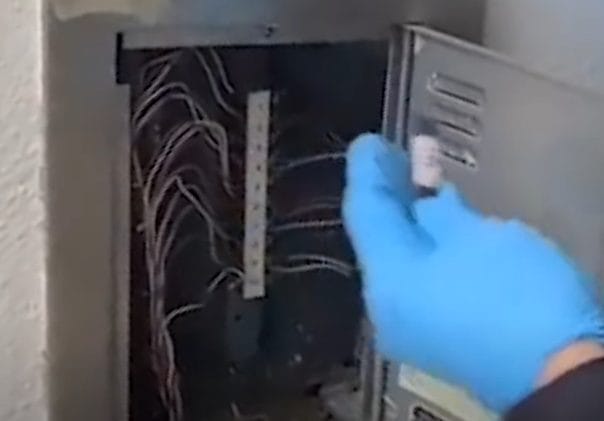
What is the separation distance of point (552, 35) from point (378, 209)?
277mm

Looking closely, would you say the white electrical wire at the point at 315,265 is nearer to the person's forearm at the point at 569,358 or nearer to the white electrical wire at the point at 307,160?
the white electrical wire at the point at 307,160

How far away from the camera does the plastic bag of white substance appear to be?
30.4 inches

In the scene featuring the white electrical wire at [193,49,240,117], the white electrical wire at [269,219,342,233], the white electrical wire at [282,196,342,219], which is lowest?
the white electrical wire at [269,219,342,233]

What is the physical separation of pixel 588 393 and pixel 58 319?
1.11ft

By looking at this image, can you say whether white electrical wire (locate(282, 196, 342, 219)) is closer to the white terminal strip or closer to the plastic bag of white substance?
the white terminal strip

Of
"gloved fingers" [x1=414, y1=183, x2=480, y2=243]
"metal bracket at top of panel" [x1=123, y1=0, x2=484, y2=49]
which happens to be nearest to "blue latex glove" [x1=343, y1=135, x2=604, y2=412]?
"gloved fingers" [x1=414, y1=183, x2=480, y2=243]

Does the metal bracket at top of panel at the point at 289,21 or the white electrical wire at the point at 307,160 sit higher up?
the metal bracket at top of panel at the point at 289,21

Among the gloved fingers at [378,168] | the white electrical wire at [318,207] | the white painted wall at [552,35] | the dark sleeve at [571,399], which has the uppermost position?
the white painted wall at [552,35]

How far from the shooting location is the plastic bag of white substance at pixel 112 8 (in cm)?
77

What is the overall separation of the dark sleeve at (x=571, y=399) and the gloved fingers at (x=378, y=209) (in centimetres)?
11

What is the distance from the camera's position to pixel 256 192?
0.94 meters

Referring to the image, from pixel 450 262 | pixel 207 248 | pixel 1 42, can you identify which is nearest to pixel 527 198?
pixel 450 262

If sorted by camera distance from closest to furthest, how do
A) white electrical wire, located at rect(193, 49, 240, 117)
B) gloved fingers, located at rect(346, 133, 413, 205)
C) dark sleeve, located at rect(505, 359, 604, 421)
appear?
dark sleeve, located at rect(505, 359, 604, 421) → gloved fingers, located at rect(346, 133, 413, 205) → white electrical wire, located at rect(193, 49, 240, 117)

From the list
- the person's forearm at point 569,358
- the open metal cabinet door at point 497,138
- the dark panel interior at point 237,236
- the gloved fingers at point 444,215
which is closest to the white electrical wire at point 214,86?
the dark panel interior at point 237,236
